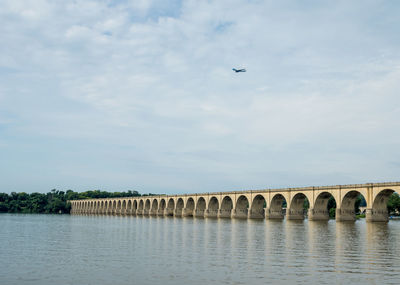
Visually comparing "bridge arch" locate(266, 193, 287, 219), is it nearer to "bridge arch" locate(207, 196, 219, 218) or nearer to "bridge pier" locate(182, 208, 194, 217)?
"bridge arch" locate(207, 196, 219, 218)

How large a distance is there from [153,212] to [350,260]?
123184 millimetres

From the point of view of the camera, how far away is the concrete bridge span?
243 ft

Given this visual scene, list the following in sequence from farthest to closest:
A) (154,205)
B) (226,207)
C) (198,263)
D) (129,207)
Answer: (129,207) < (154,205) < (226,207) < (198,263)

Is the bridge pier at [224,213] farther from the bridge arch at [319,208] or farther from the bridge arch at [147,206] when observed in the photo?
the bridge arch at [147,206]

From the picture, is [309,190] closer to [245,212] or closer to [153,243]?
[245,212]

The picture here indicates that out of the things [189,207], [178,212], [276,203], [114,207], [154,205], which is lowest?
[178,212]

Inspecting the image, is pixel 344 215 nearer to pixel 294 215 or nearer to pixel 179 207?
pixel 294 215

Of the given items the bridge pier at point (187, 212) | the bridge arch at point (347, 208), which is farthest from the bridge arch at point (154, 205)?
the bridge arch at point (347, 208)

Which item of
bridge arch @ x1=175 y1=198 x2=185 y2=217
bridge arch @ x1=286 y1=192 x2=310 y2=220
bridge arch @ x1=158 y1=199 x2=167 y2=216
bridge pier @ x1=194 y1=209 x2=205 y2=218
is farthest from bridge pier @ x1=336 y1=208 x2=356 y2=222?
bridge arch @ x1=158 y1=199 x2=167 y2=216

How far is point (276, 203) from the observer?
96562 mm

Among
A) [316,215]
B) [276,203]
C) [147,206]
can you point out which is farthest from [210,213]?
[147,206]

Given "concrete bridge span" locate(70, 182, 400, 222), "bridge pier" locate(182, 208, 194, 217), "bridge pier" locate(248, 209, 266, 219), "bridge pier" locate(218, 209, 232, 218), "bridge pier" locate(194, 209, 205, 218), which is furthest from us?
"bridge pier" locate(182, 208, 194, 217)

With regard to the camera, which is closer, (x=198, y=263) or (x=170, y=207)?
(x=198, y=263)

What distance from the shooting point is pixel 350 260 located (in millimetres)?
26516
